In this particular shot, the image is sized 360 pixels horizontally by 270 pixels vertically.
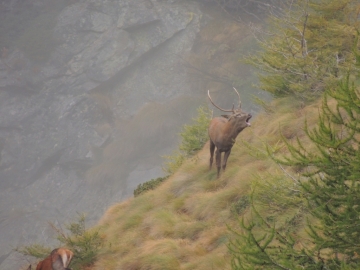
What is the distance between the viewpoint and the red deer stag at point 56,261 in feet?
18.9

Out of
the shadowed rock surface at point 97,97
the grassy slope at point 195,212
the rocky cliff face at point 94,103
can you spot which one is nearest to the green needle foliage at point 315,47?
the grassy slope at point 195,212

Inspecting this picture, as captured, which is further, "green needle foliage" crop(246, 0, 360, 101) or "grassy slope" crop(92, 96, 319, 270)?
"green needle foliage" crop(246, 0, 360, 101)

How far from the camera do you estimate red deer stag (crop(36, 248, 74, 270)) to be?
5775 millimetres

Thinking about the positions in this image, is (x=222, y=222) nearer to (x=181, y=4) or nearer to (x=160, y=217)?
(x=160, y=217)

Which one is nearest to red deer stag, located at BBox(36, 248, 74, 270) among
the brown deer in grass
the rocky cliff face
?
the brown deer in grass

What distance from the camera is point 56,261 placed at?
19.3ft

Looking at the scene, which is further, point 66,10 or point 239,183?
point 66,10

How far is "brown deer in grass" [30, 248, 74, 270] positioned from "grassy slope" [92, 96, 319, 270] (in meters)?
0.99

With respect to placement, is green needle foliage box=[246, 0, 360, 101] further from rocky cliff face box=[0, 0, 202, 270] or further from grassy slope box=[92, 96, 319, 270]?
rocky cliff face box=[0, 0, 202, 270]

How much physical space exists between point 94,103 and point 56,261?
31.2 meters

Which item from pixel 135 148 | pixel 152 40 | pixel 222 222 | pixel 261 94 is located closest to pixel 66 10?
pixel 152 40

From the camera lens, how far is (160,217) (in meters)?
7.50

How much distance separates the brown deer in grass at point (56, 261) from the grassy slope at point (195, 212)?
3.26 feet

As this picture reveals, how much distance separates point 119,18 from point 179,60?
721 centimetres
